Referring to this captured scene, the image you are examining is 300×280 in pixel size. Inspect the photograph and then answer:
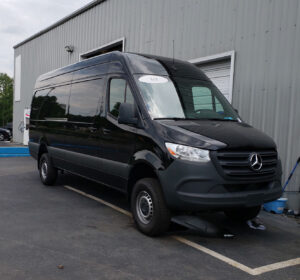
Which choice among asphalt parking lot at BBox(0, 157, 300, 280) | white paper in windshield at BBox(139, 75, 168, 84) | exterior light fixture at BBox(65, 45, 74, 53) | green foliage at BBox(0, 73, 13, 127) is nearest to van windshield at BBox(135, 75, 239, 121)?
white paper in windshield at BBox(139, 75, 168, 84)

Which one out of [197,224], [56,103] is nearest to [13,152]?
[56,103]

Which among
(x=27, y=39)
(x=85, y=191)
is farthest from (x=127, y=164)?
(x=27, y=39)

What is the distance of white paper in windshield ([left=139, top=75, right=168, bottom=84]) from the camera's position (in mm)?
4729

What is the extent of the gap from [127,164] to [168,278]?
1.87 meters

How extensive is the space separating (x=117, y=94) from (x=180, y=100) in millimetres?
1001

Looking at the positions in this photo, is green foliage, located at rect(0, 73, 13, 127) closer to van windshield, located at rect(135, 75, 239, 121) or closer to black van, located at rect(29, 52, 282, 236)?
black van, located at rect(29, 52, 282, 236)

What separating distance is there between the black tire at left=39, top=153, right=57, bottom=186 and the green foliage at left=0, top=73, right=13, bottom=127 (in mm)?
76659

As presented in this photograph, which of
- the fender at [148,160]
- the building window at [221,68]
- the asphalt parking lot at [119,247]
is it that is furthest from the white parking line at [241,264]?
the building window at [221,68]

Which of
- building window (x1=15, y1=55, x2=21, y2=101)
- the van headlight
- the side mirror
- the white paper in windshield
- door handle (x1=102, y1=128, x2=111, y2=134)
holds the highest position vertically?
building window (x1=15, y1=55, x2=21, y2=101)

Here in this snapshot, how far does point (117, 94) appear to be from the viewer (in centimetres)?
505

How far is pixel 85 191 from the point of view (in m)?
7.09

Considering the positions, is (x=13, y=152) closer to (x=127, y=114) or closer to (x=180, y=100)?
(x=127, y=114)

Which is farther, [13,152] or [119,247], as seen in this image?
[13,152]

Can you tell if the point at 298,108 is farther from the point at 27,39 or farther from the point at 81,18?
the point at 27,39
